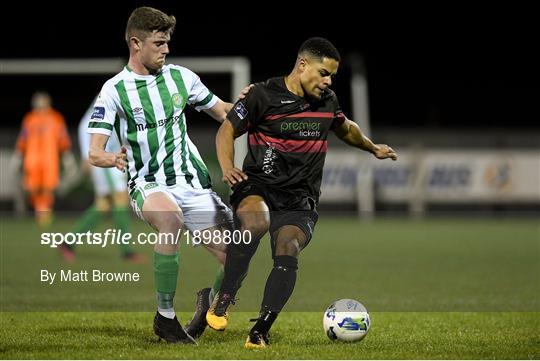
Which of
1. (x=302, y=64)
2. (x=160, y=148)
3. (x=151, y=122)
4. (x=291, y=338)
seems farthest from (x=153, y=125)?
(x=291, y=338)

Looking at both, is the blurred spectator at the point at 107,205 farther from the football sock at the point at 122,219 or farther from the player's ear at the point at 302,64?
the player's ear at the point at 302,64

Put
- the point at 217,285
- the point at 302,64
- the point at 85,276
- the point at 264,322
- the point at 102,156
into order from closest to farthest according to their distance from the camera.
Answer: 1. the point at 102,156
2. the point at 264,322
3. the point at 302,64
4. the point at 217,285
5. the point at 85,276

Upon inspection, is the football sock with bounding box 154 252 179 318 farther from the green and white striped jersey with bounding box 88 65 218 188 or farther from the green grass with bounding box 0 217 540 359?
the green and white striped jersey with bounding box 88 65 218 188

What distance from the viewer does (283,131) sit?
5566 mm

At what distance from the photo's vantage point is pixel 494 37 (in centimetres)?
2619

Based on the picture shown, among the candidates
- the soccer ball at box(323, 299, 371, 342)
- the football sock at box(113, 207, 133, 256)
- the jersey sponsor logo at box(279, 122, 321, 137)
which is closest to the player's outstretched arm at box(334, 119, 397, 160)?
the jersey sponsor logo at box(279, 122, 321, 137)

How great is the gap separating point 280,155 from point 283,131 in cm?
14

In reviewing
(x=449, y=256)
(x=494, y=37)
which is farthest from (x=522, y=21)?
(x=449, y=256)

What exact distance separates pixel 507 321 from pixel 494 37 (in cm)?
2072

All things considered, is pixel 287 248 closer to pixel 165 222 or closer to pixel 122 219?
pixel 165 222

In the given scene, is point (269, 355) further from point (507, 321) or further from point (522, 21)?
point (522, 21)

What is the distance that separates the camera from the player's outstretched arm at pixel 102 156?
501 centimetres

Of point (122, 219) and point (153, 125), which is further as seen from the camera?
point (122, 219)

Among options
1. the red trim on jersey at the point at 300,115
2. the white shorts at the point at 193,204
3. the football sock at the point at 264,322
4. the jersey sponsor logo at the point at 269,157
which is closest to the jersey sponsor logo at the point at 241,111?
the red trim on jersey at the point at 300,115
